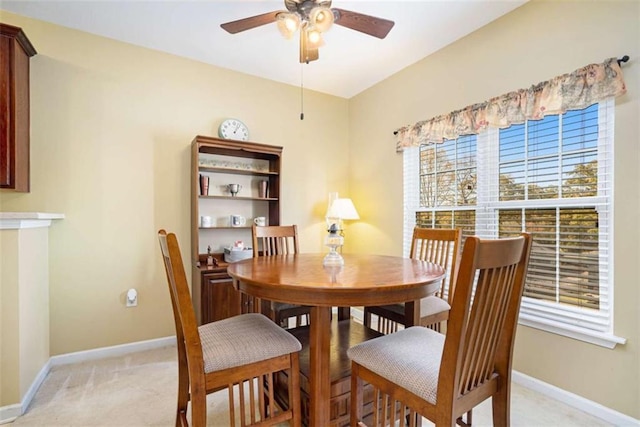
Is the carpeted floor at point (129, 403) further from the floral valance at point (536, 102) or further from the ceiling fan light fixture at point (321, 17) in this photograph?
the ceiling fan light fixture at point (321, 17)

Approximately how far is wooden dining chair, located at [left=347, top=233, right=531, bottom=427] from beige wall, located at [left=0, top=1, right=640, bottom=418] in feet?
3.77

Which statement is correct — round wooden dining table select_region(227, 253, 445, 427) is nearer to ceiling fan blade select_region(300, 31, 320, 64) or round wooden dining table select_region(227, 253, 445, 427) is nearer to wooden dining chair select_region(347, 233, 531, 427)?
wooden dining chair select_region(347, 233, 531, 427)

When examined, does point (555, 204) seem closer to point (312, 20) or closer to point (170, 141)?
point (312, 20)

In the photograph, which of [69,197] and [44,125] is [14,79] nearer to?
[44,125]

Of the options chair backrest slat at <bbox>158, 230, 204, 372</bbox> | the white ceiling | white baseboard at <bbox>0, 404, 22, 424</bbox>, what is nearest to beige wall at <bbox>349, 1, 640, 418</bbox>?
the white ceiling

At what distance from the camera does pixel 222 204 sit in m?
3.13

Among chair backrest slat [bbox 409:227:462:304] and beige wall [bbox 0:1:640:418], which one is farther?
chair backrest slat [bbox 409:227:462:304]

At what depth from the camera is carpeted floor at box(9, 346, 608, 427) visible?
5.78ft

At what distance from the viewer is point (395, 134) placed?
10.8 ft

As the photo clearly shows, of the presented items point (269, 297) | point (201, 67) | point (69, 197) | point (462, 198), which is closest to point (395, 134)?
point (462, 198)

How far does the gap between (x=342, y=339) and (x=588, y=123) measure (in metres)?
2.09

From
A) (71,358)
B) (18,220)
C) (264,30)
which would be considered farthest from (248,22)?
(71,358)

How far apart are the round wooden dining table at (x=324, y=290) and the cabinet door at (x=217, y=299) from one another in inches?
45.4

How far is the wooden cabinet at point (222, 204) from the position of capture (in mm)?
2652
